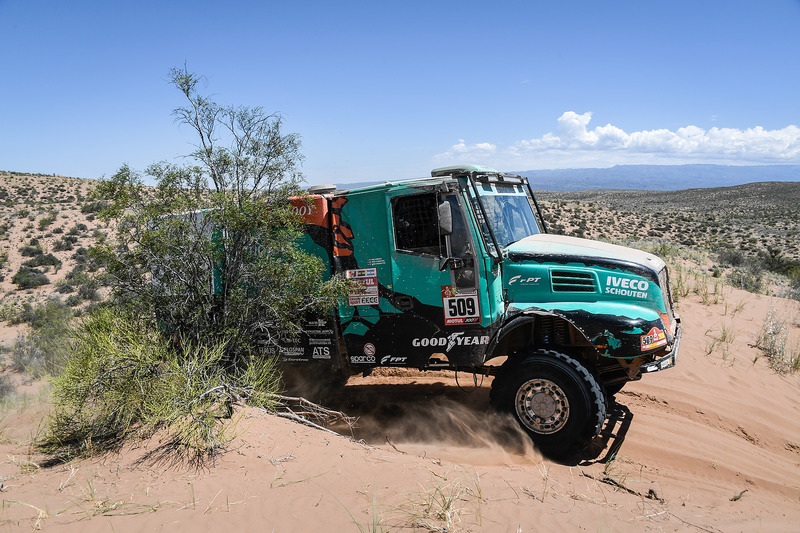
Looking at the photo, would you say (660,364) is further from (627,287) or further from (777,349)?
(777,349)

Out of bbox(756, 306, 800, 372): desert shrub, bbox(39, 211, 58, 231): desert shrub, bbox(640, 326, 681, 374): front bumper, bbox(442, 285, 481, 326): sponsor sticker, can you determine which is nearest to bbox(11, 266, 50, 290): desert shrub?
bbox(39, 211, 58, 231): desert shrub

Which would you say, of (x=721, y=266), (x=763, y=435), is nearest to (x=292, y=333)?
(x=763, y=435)

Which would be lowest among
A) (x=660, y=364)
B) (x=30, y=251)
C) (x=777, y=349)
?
(x=777, y=349)

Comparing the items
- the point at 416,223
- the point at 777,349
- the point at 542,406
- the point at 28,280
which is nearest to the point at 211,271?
the point at 416,223

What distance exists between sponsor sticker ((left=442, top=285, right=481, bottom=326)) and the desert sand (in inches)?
42.9

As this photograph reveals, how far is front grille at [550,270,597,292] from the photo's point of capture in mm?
4914

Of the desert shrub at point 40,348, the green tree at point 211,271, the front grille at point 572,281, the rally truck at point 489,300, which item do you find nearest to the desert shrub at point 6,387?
the desert shrub at point 40,348

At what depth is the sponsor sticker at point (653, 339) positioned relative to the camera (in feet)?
15.0

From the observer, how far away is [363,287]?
18.1 feet

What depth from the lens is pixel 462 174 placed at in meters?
5.18

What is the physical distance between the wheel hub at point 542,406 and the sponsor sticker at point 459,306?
0.86 meters

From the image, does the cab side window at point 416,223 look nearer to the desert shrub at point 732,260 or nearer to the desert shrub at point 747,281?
the desert shrub at point 747,281

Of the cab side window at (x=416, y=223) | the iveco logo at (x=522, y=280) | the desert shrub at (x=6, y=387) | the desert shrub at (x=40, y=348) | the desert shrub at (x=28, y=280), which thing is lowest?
the desert shrub at (x=6, y=387)

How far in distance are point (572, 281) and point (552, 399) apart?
47.4 inches
